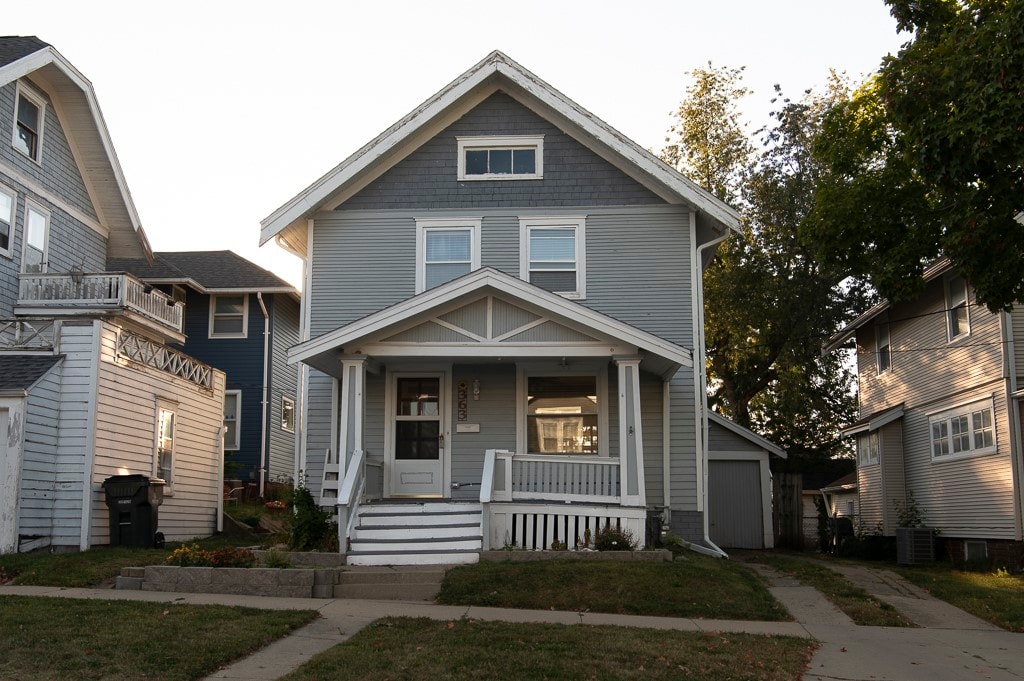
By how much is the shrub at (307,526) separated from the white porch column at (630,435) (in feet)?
14.3

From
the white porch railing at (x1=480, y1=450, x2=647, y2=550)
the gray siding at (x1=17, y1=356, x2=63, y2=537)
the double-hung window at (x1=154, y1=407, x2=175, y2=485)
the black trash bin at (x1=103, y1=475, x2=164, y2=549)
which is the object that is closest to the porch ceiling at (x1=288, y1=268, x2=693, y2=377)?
the white porch railing at (x1=480, y1=450, x2=647, y2=550)

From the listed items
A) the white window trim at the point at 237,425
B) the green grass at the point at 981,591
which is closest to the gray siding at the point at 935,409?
the green grass at the point at 981,591

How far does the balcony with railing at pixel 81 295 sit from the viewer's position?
1842 cm

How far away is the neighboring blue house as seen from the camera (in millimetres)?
28359

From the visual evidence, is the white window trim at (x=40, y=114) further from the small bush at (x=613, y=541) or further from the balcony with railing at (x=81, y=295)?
the small bush at (x=613, y=541)

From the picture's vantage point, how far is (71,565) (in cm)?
1380

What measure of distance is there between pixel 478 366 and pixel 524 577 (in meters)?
5.58

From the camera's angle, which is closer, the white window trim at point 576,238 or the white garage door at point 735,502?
the white window trim at point 576,238

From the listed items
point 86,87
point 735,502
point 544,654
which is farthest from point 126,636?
point 735,502

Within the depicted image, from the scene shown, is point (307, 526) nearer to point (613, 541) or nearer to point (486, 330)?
point (486, 330)

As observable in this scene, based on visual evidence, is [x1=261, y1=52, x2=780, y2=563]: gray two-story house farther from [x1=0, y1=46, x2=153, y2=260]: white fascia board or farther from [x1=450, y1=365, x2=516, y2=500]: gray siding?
[x1=0, y1=46, x2=153, y2=260]: white fascia board

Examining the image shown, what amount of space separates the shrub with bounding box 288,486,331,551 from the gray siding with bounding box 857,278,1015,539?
12.0 metres

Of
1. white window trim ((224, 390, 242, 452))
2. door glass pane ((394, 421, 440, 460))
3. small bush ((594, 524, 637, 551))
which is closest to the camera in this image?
small bush ((594, 524, 637, 551))

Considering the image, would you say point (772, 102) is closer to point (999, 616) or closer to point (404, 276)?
point (404, 276)
